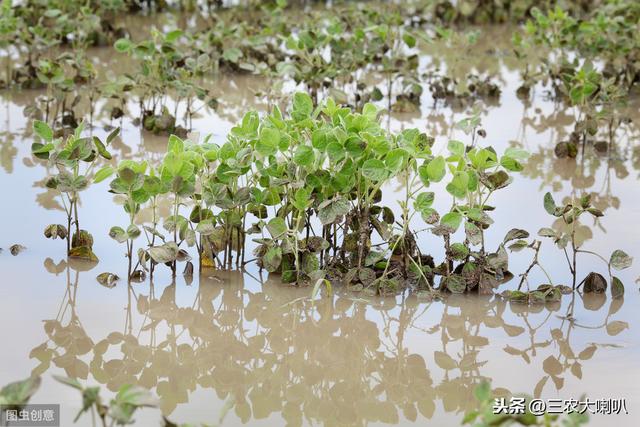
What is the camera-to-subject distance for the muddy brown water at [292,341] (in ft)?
7.63

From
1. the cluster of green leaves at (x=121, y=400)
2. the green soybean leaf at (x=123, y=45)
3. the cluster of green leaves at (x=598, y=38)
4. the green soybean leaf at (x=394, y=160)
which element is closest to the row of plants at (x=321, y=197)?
the green soybean leaf at (x=394, y=160)

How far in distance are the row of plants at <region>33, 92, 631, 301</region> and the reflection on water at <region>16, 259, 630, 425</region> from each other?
0.09 metres

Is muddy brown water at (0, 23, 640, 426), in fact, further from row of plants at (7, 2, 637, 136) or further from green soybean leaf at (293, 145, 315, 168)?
row of plants at (7, 2, 637, 136)

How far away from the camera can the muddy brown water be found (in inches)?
91.5

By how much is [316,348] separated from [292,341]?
0.24 feet

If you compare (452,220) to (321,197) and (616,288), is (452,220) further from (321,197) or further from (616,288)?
(616,288)

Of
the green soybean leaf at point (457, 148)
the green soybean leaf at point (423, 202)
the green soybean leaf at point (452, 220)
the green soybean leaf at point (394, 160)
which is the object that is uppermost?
the green soybean leaf at point (457, 148)

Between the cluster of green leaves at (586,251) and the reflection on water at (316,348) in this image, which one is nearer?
the reflection on water at (316,348)

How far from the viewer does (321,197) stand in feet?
9.84

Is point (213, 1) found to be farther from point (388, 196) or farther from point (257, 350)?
point (257, 350)

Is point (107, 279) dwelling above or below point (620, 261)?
below

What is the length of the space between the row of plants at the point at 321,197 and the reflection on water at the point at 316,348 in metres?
0.09

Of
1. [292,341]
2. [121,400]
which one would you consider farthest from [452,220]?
[121,400]

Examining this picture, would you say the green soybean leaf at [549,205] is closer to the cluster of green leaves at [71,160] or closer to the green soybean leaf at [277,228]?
the green soybean leaf at [277,228]
